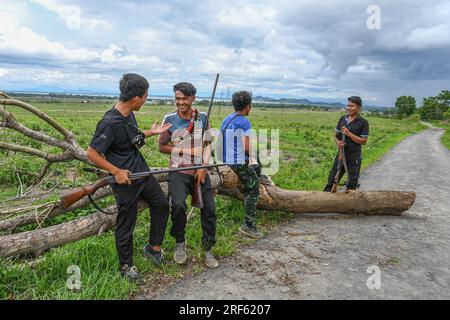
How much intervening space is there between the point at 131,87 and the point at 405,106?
105m

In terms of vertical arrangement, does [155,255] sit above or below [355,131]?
below

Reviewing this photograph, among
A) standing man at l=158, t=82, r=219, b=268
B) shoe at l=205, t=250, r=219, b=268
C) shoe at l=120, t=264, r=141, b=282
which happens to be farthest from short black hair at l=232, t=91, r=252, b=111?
shoe at l=120, t=264, r=141, b=282

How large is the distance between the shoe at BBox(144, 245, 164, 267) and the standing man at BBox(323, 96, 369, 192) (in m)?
4.27

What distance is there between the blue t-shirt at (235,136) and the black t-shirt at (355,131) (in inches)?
110

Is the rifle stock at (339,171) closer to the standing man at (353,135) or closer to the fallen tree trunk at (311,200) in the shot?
the standing man at (353,135)

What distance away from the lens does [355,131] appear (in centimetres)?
658

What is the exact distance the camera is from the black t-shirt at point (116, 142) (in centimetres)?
344

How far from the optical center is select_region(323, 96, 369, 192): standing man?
6.46m

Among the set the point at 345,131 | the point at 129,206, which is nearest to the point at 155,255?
the point at 129,206

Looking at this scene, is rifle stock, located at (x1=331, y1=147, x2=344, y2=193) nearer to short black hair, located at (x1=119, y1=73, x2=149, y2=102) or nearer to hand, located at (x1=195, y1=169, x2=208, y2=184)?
hand, located at (x1=195, y1=169, x2=208, y2=184)

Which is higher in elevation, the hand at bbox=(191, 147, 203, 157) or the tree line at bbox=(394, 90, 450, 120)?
the tree line at bbox=(394, 90, 450, 120)

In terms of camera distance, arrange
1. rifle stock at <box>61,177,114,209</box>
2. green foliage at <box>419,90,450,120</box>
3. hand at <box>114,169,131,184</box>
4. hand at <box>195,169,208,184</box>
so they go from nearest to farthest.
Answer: hand at <box>114,169,131,184</box>
rifle stock at <box>61,177,114,209</box>
hand at <box>195,169,208,184</box>
green foliage at <box>419,90,450,120</box>

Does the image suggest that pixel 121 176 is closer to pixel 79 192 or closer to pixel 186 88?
pixel 79 192
